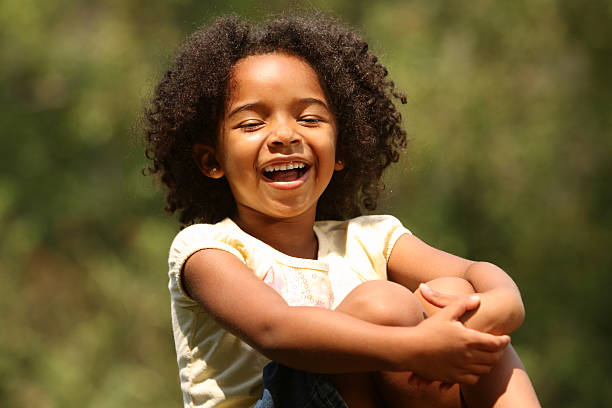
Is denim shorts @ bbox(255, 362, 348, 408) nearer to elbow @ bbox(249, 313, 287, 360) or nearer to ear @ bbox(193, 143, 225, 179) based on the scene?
elbow @ bbox(249, 313, 287, 360)

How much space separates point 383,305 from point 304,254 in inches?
23.2

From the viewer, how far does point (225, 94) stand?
7.86 ft

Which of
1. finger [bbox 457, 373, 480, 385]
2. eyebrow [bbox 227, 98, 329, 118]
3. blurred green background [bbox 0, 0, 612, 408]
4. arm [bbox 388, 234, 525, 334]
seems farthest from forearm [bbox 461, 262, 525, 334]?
blurred green background [bbox 0, 0, 612, 408]

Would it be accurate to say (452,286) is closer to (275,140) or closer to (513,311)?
(513,311)

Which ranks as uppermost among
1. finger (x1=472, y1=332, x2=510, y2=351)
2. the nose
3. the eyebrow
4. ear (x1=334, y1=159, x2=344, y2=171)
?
the eyebrow

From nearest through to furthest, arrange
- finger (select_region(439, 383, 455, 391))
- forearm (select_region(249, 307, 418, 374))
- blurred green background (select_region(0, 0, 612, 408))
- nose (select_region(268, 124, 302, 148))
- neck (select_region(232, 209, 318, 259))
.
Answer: forearm (select_region(249, 307, 418, 374))
finger (select_region(439, 383, 455, 391))
nose (select_region(268, 124, 302, 148))
neck (select_region(232, 209, 318, 259))
blurred green background (select_region(0, 0, 612, 408))

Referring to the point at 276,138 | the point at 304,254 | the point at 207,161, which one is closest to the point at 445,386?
the point at 304,254

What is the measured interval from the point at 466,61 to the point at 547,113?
2.70 feet

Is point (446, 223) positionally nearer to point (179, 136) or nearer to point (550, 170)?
point (550, 170)

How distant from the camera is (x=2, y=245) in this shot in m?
8.21

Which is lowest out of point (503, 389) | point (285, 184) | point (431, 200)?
point (503, 389)

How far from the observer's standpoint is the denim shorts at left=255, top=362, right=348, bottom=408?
5.96 feet

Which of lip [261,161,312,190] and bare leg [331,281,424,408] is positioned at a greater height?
lip [261,161,312,190]

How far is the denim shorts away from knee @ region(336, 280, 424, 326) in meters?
0.15
